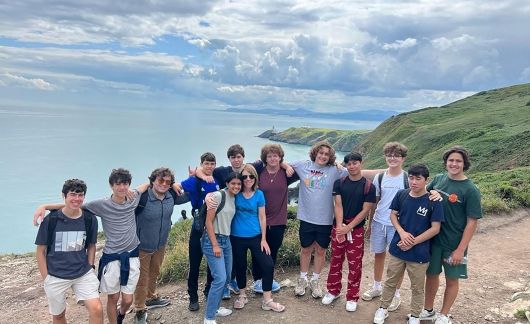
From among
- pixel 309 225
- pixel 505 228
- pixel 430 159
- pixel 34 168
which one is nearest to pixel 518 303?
pixel 309 225

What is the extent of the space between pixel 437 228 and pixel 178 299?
3.83 meters

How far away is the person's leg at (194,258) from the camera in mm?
5543

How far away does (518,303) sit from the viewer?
5824 mm

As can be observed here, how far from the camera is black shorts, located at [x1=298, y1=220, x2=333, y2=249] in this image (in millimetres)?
5746

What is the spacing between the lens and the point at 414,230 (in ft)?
15.9

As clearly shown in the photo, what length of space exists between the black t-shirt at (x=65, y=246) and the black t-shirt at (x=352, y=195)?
10.2 feet

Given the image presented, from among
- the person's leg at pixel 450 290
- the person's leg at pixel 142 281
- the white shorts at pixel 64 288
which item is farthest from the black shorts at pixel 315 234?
the white shorts at pixel 64 288

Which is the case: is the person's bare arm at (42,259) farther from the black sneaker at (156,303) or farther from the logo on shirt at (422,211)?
the logo on shirt at (422,211)

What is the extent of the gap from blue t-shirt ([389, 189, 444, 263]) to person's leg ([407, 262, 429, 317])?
8 centimetres


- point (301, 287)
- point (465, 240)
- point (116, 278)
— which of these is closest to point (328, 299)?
point (301, 287)

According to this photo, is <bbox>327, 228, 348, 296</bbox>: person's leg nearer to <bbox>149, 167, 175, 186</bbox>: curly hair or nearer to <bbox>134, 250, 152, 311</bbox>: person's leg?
<bbox>149, 167, 175, 186</bbox>: curly hair

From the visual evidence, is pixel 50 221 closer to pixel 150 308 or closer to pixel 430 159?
pixel 150 308

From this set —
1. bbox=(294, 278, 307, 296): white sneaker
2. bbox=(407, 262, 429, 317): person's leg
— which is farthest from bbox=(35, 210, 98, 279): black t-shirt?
bbox=(407, 262, 429, 317): person's leg

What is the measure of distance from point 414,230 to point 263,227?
1.84 m
